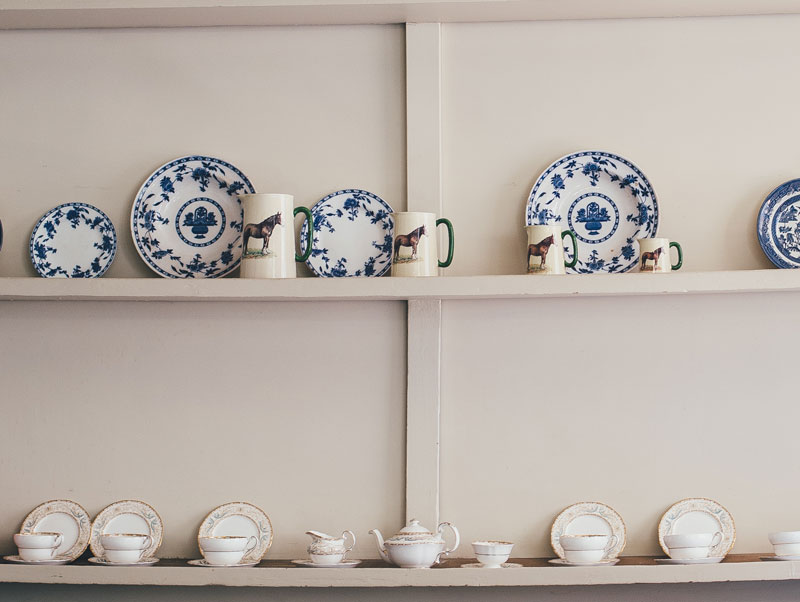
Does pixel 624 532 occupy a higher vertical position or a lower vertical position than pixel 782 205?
lower

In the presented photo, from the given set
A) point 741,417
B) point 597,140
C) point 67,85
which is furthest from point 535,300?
point 67,85

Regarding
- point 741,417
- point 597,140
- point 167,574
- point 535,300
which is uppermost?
point 597,140

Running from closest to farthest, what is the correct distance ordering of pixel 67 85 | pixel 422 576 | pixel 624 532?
pixel 422 576 < pixel 624 532 < pixel 67 85

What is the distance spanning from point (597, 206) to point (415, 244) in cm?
39

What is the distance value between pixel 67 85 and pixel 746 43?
1.37 metres

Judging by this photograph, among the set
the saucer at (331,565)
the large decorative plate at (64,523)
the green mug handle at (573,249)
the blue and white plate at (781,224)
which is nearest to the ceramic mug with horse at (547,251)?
the green mug handle at (573,249)

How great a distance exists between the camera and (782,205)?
1702 millimetres

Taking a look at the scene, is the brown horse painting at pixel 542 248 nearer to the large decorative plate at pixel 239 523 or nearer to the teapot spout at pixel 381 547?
the teapot spout at pixel 381 547

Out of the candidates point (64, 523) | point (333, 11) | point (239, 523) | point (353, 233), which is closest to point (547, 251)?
point (353, 233)

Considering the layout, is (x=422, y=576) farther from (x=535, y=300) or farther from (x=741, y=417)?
(x=741, y=417)

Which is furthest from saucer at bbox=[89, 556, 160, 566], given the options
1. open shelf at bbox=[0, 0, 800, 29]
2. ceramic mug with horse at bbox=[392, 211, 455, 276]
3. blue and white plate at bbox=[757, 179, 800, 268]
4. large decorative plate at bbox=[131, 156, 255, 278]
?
blue and white plate at bbox=[757, 179, 800, 268]

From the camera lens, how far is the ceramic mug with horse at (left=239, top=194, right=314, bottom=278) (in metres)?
1.59

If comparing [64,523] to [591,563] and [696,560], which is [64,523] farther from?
[696,560]

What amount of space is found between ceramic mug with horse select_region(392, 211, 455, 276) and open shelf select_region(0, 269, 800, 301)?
0.16 feet
